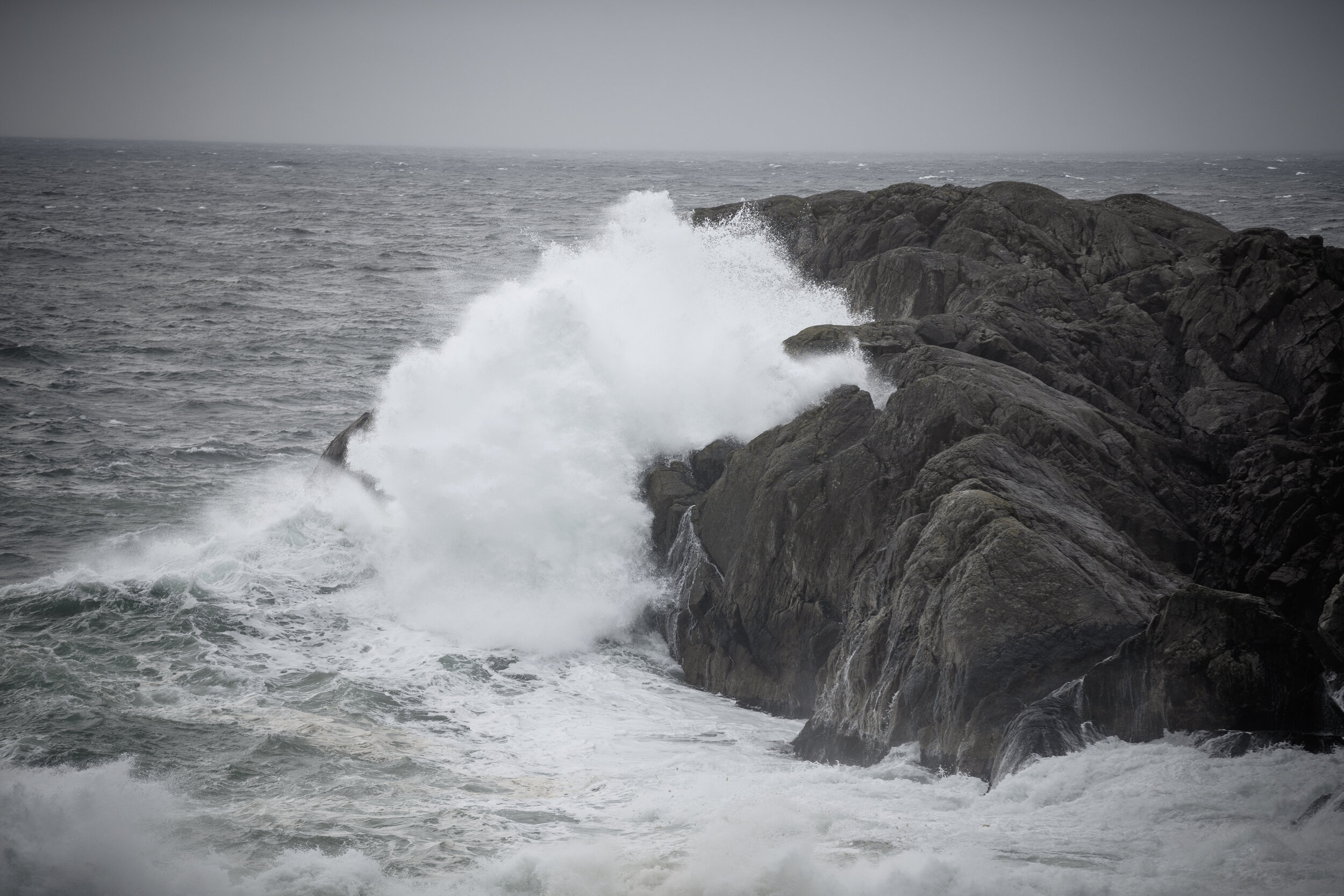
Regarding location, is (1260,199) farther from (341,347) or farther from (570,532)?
(570,532)

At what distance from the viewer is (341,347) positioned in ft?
90.7

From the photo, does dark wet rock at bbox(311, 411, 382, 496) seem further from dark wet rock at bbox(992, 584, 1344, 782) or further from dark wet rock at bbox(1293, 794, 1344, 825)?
dark wet rock at bbox(1293, 794, 1344, 825)

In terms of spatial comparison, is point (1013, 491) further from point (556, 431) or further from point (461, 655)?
point (556, 431)

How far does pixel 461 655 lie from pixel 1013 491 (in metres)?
6.69

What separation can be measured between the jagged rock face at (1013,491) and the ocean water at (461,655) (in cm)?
70

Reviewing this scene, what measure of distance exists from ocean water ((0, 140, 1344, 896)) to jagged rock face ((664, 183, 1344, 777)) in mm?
701

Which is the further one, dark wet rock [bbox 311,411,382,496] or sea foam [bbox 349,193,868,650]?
dark wet rock [bbox 311,411,382,496]

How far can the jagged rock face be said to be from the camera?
323 inches

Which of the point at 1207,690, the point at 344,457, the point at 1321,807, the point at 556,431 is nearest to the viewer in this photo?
the point at 1321,807

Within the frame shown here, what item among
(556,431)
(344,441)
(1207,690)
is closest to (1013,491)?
(1207,690)

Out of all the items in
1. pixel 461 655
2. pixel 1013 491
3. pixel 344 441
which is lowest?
pixel 461 655

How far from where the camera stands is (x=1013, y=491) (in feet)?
30.4

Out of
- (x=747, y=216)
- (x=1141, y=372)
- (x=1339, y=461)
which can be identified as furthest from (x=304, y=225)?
(x=1339, y=461)

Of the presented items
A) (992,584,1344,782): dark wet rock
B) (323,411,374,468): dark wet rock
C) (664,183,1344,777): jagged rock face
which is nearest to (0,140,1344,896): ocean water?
(992,584,1344,782): dark wet rock
